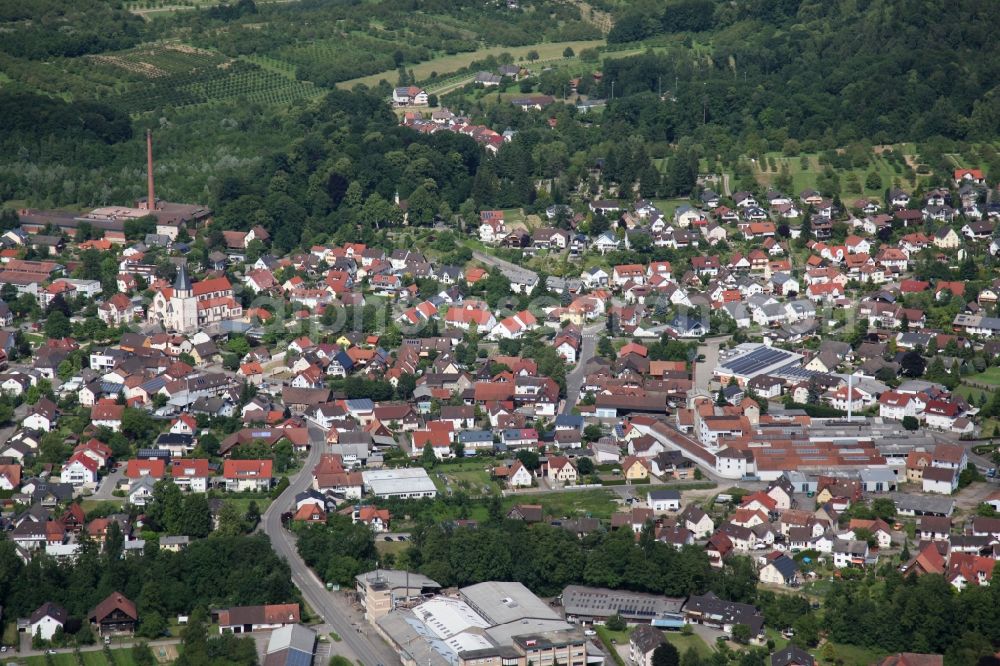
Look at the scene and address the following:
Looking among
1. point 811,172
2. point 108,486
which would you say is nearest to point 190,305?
point 108,486

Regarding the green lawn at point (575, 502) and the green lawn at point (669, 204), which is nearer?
the green lawn at point (575, 502)

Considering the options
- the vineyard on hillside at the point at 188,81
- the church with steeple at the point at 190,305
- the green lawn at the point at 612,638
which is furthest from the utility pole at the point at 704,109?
the green lawn at the point at 612,638

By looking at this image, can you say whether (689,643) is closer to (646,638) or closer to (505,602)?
(646,638)

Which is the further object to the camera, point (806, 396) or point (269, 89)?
point (269, 89)

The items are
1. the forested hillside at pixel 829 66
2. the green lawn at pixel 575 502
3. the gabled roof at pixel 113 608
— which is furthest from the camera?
the forested hillside at pixel 829 66

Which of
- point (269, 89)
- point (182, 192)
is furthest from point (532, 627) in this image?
point (269, 89)

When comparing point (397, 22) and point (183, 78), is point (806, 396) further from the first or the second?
point (397, 22)

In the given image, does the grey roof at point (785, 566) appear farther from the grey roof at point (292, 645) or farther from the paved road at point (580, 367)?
the paved road at point (580, 367)
